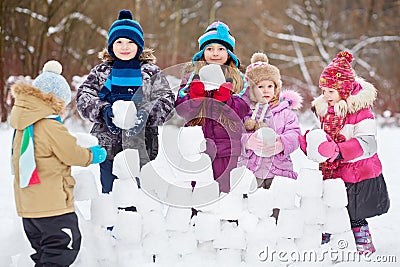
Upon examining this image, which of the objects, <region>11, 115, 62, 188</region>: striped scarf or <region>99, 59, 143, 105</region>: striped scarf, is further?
<region>99, 59, 143, 105</region>: striped scarf

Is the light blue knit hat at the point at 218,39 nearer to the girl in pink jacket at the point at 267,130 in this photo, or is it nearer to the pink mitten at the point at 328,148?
the girl in pink jacket at the point at 267,130

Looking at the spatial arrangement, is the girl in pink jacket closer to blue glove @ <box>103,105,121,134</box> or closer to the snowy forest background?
blue glove @ <box>103,105,121,134</box>

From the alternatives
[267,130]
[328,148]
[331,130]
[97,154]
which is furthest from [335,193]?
[97,154]

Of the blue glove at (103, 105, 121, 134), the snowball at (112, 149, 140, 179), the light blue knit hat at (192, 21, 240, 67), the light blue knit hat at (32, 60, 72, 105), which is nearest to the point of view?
the light blue knit hat at (32, 60, 72, 105)

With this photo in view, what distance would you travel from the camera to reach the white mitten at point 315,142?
2.85m

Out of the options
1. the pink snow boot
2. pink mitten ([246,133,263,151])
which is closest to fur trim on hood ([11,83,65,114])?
pink mitten ([246,133,263,151])

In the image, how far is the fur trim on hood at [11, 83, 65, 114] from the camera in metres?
2.52

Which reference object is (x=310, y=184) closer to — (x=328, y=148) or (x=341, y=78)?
(x=328, y=148)

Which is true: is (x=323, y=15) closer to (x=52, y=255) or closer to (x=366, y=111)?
(x=366, y=111)

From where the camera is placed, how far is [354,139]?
2.94 m

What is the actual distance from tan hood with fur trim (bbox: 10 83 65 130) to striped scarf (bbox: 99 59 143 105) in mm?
612

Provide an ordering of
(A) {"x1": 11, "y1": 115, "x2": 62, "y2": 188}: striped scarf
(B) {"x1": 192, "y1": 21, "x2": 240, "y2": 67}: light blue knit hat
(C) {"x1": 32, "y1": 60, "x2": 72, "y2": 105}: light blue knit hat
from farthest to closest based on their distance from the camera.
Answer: (B) {"x1": 192, "y1": 21, "x2": 240, "y2": 67}: light blue knit hat
(C) {"x1": 32, "y1": 60, "x2": 72, "y2": 105}: light blue knit hat
(A) {"x1": 11, "y1": 115, "x2": 62, "y2": 188}: striped scarf

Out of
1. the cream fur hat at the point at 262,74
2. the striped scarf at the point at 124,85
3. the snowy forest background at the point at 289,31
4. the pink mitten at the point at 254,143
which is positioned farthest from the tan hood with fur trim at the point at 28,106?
the snowy forest background at the point at 289,31

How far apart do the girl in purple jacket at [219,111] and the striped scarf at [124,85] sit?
0.28 meters
